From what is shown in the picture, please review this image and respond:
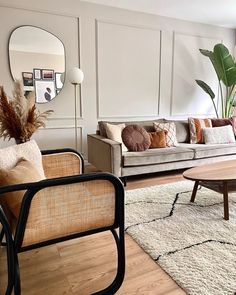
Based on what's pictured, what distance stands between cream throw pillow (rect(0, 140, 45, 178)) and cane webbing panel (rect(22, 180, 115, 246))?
370 millimetres

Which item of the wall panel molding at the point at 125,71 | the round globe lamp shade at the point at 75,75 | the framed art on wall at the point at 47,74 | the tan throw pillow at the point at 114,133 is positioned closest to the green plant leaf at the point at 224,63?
the wall panel molding at the point at 125,71

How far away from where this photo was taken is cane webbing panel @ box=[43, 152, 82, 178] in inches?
73.5

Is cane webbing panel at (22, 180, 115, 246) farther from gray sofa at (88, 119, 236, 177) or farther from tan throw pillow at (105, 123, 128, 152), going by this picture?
tan throw pillow at (105, 123, 128, 152)

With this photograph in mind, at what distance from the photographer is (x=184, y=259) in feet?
5.32

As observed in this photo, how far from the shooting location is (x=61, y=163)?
1903 millimetres

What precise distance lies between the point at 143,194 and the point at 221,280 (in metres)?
1.39

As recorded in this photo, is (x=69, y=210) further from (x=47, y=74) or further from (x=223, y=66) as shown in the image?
(x=223, y=66)

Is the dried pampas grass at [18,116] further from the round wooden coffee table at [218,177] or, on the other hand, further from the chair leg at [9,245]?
the round wooden coffee table at [218,177]

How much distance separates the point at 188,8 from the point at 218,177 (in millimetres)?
3005

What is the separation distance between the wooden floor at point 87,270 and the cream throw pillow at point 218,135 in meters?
2.47

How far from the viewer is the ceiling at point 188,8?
3670 mm

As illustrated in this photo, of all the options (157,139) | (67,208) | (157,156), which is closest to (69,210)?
(67,208)

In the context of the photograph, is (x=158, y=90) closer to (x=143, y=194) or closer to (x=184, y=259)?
(x=143, y=194)

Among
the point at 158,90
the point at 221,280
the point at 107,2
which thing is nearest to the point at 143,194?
the point at 221,280
